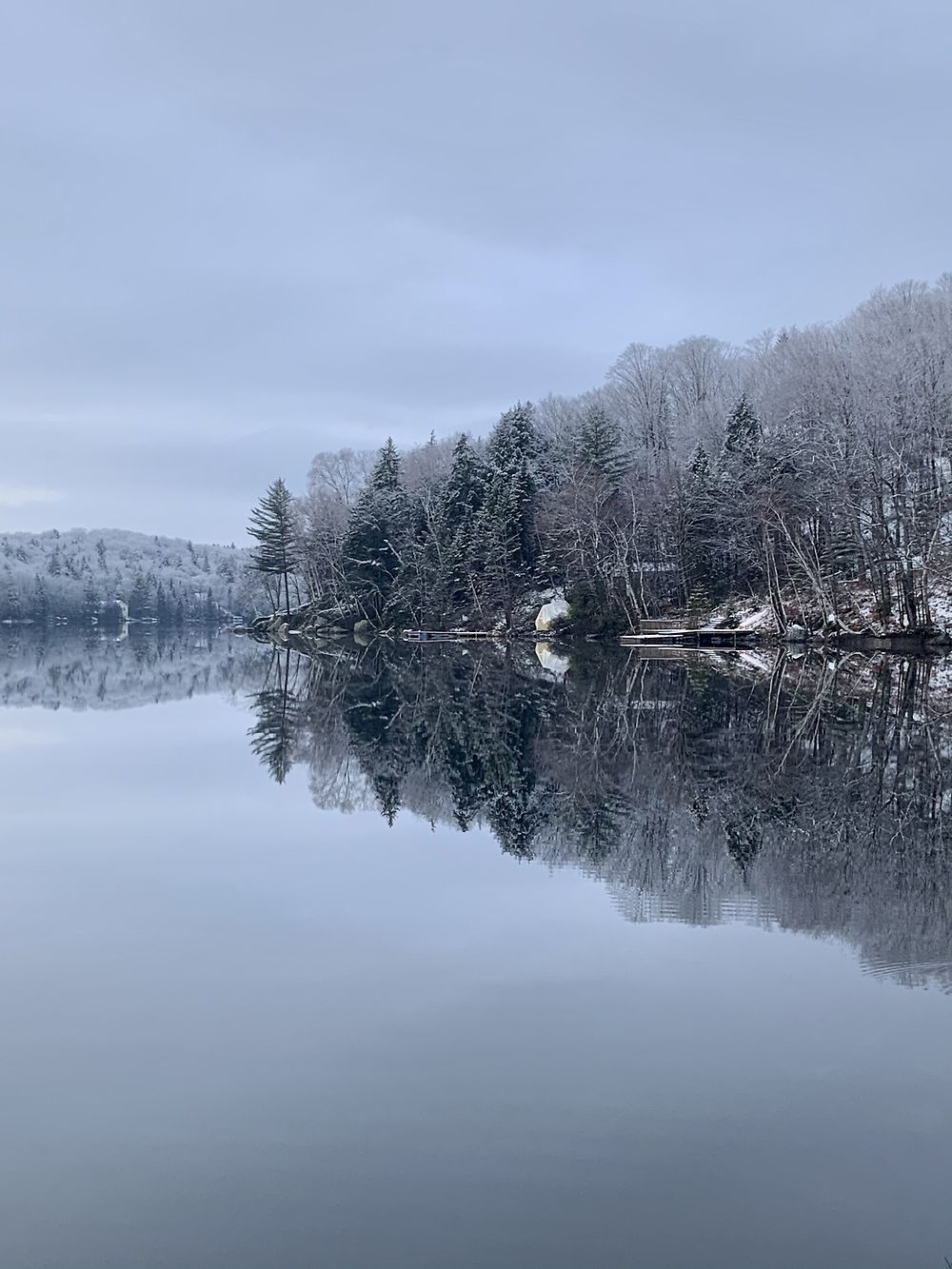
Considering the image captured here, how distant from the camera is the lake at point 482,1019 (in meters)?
3.53

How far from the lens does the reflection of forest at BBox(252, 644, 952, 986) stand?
715 centimetres

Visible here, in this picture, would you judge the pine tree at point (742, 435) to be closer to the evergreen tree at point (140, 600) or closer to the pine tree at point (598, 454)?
the pine tree at point (598, 454)

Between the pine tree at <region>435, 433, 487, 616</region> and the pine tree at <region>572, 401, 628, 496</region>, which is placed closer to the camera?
the pine tree at <region>572, 401, 628, 496</region>

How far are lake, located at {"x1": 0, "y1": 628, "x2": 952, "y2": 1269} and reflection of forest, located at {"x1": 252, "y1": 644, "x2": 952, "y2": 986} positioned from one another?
62 millimetres

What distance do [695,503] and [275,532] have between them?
38703 mm

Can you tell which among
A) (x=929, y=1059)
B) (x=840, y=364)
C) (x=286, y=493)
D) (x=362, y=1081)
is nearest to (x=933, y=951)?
(x=929, y=1059)

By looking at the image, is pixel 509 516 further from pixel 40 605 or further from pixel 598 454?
pixel 40 605

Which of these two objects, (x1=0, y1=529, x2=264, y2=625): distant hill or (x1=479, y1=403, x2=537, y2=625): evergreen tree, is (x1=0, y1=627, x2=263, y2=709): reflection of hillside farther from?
(x1=0, y1=529, x2=264, y2=625): distant hill

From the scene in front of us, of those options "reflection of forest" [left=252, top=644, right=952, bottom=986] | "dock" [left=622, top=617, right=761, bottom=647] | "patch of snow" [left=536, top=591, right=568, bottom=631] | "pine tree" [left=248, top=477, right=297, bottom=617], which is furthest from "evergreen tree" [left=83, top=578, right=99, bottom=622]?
"reflection of forest" [left=252, top=644, right=952, bottom=986]

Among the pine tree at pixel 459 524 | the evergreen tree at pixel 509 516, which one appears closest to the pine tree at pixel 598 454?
the evergreen tree at pixel 509 516

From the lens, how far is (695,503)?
5178 centimetres

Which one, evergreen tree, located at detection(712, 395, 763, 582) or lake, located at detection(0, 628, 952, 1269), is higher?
evergreen tree, located at detection(712, 395, 763, 582)

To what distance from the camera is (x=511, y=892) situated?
7.60 metres

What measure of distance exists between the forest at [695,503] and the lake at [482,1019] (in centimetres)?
3161
